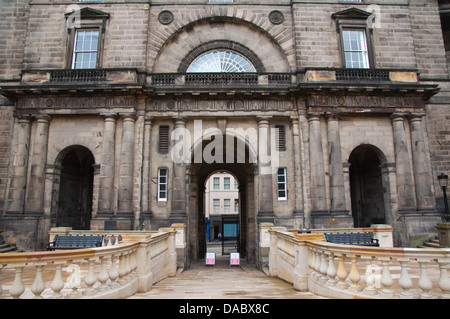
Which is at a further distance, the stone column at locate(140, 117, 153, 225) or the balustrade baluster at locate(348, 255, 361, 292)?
the stone column at locate(140, 117, 153, 225)

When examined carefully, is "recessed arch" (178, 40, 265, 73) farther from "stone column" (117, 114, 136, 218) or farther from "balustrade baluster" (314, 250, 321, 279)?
"balustrade baluster" (314, 250, 321, 279)

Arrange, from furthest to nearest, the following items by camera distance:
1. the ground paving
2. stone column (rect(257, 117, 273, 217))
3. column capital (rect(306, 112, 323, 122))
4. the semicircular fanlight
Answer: the semicircular fanlight < column capital (rect(306, 112, 323, 122)) < stone column (rect(257, 117, 273, 217)) < the ground paving

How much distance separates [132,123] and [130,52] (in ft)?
14.1

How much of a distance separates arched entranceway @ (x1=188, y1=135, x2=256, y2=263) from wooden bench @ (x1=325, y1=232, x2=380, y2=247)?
6.90 metres

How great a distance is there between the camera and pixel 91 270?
541 centimetres

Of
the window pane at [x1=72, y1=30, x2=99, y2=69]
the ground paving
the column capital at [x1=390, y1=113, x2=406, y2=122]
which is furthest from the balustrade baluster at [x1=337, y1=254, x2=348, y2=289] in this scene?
the window pane at [x1=72, y1=30, x2=99, y2=69]

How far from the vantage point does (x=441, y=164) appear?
16.6 metres

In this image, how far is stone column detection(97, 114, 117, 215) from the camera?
49.0 ft

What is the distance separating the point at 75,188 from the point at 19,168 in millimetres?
3554

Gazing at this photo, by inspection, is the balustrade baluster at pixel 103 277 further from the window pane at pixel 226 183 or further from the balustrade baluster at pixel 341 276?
the window pane at pixel 226 183

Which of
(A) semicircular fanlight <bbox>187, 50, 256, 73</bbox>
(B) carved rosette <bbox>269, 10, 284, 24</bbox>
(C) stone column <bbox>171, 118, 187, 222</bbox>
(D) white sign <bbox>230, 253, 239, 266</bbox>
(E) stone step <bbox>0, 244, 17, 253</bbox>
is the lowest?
(D) white sign <bbox>230, 253, 239, 266</bbox>

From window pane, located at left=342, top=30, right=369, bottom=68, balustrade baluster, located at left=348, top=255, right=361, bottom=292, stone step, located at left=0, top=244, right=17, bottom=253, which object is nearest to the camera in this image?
balustrade baluster, located at left=348, top=255, right=361, bottom=292

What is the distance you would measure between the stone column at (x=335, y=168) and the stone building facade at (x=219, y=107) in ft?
0.18
